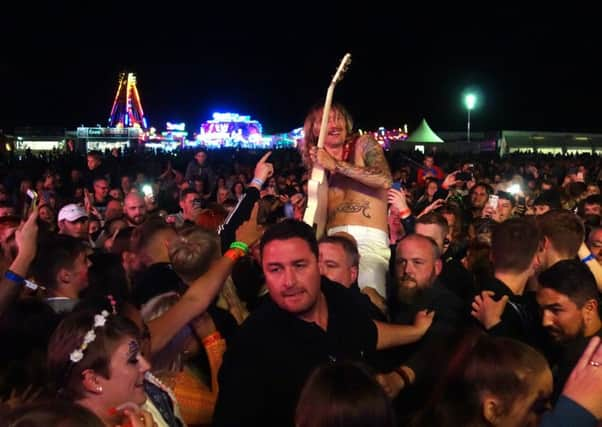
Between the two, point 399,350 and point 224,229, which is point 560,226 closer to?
point 399,350

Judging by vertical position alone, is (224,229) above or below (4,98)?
below

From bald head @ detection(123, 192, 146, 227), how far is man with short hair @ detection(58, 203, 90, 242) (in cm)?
66

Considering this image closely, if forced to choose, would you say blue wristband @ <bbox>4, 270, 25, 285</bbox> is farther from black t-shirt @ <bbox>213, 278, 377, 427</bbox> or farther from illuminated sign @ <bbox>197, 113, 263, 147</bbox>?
illuminated sign @ <bbox>197, 113, 263, 147</bbox>

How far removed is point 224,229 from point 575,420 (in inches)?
93.4

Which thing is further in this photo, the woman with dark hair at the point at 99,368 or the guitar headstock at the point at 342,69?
the guitar headstock at the point at 342,69

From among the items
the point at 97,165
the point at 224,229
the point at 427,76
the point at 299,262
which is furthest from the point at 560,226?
the point at 427,76

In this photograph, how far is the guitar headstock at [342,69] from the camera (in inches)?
178

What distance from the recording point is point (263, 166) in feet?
14.4

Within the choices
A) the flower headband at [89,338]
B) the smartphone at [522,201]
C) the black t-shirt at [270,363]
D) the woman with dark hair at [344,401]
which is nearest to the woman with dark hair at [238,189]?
the smartphone at [522,201]

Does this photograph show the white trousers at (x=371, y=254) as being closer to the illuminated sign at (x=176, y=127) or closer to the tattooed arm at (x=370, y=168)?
the tattooed arm at (x=370, y=168)

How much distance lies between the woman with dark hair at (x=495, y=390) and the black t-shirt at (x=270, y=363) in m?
0.46

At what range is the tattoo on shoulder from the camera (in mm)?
4902

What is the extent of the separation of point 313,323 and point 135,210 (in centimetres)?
447

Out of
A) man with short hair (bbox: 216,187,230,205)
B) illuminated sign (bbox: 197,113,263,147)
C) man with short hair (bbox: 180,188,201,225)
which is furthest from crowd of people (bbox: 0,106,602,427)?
illuminated sign (bbox: 197,113,263,147)
